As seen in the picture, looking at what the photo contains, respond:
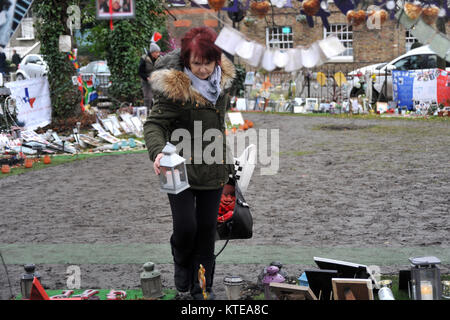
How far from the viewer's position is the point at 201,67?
3.92 meters

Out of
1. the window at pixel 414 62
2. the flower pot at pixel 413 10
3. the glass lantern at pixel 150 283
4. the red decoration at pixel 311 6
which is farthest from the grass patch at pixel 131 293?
the window at pixel 414 62

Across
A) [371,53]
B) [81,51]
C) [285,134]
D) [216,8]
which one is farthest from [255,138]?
[81,51]

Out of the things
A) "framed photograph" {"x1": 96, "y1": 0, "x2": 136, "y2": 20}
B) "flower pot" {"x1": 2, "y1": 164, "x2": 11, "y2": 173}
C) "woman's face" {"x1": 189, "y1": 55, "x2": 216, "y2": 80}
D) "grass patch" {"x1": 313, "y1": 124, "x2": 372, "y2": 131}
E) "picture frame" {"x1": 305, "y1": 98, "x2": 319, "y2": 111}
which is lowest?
"flower pot" {"x1": 2, "y1": 164, "x2": 11, "y2": 173}

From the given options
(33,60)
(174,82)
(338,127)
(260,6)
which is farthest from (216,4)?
(33,60)

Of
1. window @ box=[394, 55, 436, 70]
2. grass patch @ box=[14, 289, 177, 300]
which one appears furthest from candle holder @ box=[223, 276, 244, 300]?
window @ box=[394, 55, 436, 70]

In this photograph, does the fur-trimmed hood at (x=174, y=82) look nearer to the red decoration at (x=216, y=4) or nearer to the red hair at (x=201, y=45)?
the red hair at (x=201, y=45)

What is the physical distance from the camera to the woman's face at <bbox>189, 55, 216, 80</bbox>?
3.91 meters

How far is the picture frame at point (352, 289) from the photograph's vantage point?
12.7 feet

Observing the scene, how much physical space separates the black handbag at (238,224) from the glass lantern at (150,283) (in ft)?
1.65

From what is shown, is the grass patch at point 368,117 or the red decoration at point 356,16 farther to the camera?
the grass patch at point 368,117

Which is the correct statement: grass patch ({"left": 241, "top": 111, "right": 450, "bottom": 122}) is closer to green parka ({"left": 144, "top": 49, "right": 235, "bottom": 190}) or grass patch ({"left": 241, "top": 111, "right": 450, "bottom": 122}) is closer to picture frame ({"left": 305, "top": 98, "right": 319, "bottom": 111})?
picture frame ({"left": 305, "top": 98, "right": 319, "bottom": 111})

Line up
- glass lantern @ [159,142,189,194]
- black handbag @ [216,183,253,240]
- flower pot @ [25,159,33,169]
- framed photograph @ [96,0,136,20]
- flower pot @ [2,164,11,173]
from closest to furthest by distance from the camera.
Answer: glass lantern @ [159,142,189,194], black handbag @ [216,183,253,240], framed photograph @ [96,0,136,20], flower pot @ [2,164,11,173], flower pot @ [25,159,33,169]

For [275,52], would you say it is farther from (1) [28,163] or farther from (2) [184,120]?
(1) [28,163]

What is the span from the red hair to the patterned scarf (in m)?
0.12
